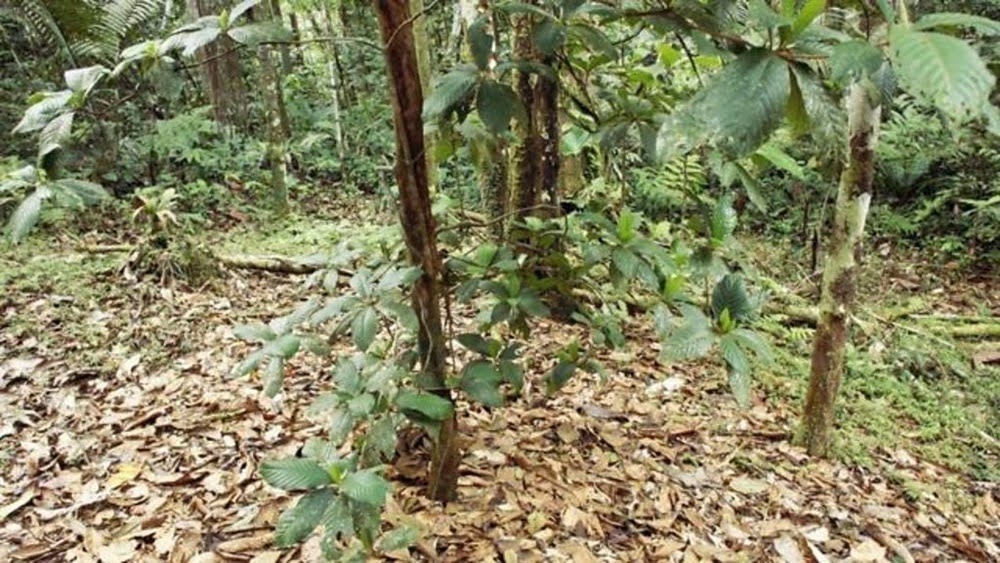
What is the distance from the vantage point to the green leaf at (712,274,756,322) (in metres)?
1.55

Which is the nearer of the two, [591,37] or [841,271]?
[591,37]

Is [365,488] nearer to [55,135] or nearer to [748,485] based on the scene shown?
[55,135]

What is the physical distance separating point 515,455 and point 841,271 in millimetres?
1374

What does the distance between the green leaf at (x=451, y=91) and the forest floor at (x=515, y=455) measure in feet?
3.91

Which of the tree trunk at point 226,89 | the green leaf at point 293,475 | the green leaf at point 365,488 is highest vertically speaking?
the tree trunk at point 226,89

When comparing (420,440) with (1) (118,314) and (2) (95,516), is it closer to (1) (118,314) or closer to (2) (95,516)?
(2) (95,516)

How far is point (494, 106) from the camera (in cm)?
149

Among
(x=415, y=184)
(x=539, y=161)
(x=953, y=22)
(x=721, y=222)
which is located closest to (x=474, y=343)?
(x=415, y=184)

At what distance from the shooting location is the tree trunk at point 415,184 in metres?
1.54

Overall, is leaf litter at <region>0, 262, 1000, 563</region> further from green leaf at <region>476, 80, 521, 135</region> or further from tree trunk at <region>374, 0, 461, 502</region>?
green leaf at <region>476, 80, 521, 135</region>

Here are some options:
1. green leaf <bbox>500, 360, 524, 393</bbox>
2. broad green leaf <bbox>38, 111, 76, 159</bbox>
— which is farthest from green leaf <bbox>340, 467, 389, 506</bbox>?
broad green leaf <bbox>38, 111, 76, 159</bbox>

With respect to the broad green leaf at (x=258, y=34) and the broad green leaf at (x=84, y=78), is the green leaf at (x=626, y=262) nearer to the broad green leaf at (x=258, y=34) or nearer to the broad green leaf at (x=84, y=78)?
the broad green leaf at (x=258, y=34)

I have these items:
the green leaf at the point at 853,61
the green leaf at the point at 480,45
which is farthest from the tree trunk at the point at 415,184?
the green leaf at the point at 853,61

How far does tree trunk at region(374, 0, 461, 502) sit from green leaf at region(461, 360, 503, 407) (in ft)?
0.23
